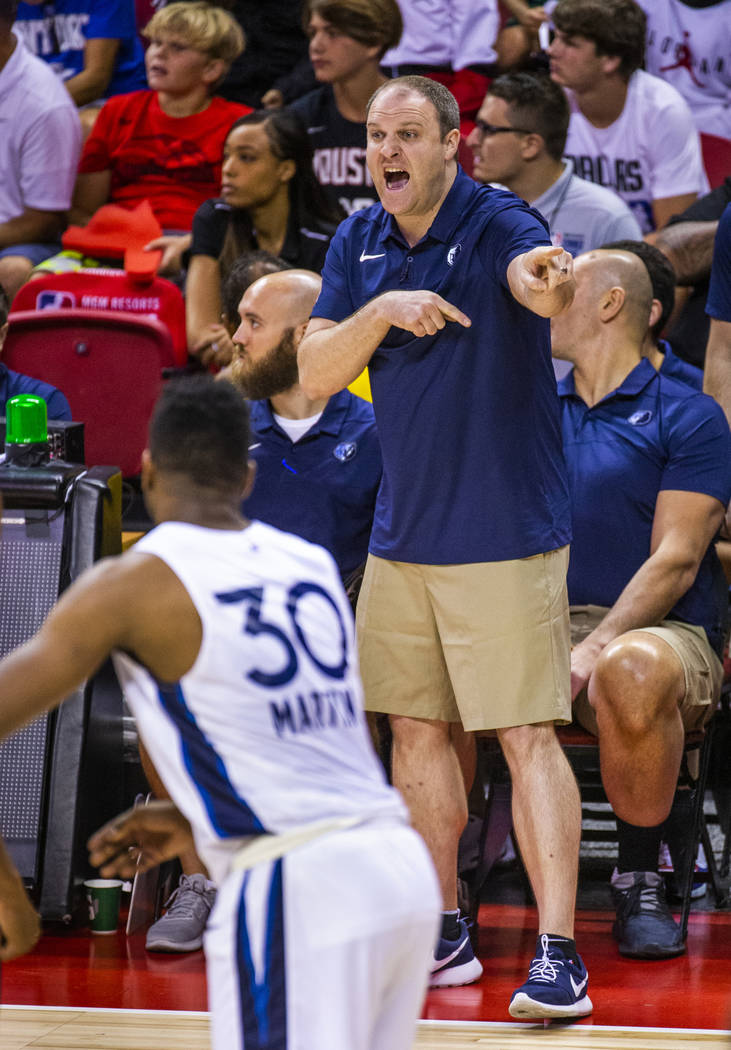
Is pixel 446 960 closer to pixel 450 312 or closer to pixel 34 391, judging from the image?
pixel 450 312

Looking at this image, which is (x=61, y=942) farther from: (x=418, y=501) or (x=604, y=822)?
(x=604, y=822)

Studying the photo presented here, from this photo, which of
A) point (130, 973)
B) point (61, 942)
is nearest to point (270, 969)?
point (130, 973)

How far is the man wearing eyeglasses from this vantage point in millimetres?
3611

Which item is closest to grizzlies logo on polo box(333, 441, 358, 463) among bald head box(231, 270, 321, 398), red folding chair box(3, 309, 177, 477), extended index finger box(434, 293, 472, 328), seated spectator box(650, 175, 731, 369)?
bald head box(231, 270, 321, 398)

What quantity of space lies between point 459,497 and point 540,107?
2604 millimetres

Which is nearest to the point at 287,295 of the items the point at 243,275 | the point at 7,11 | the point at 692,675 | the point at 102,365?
the point at 243,275

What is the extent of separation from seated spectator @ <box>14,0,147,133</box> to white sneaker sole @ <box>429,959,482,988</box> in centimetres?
485

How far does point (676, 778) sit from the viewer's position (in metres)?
4.13

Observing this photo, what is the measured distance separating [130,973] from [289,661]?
77.3 inches

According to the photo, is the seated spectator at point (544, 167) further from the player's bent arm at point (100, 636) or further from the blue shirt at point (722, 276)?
the player's bent arm at point (100, 636)

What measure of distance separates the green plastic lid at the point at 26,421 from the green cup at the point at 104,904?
1235 millimetres

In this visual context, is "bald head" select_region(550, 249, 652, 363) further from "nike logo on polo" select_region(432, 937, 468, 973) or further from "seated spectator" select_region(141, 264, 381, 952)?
"nike logo on polo" select_region(432, 937, 468, 973)

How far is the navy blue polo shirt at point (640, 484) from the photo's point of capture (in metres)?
4.40

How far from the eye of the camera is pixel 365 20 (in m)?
6.40
